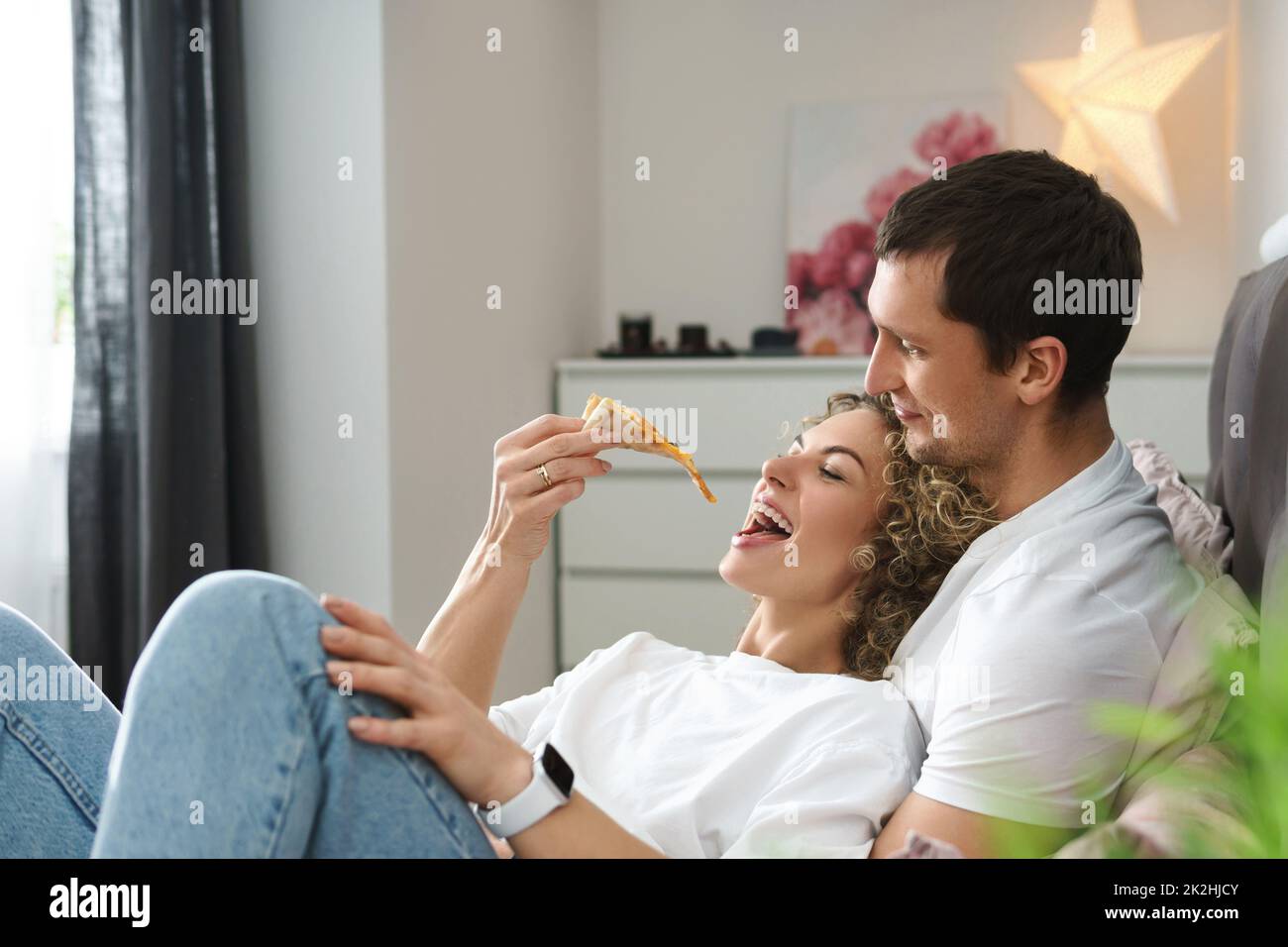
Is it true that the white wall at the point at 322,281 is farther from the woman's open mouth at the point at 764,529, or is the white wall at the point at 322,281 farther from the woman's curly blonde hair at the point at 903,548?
the woman's curly blonde hair at the point at 903,548

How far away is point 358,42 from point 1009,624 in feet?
7.27

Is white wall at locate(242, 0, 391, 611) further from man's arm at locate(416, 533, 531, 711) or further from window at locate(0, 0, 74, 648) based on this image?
man's arm at locate(416, 533, 531, 711)

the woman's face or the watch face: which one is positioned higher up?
the woman's face

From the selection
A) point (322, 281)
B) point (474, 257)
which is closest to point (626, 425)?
point (322, 281)

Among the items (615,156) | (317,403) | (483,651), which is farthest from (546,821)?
(615,156)

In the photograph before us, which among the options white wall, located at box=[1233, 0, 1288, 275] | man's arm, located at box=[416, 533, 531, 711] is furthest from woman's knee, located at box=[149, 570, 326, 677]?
white wall, located at box=[1233, 0, 1288, 275]

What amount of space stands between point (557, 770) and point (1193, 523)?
94 centimetres

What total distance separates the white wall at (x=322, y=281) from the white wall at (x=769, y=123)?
1.60 m

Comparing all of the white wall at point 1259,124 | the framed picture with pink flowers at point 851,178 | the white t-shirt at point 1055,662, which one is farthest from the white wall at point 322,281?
the white wall at point 1259,124

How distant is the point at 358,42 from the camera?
9.09 ft

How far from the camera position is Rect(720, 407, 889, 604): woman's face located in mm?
1630

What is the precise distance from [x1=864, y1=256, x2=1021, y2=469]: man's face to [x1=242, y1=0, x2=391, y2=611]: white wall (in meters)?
1.64
